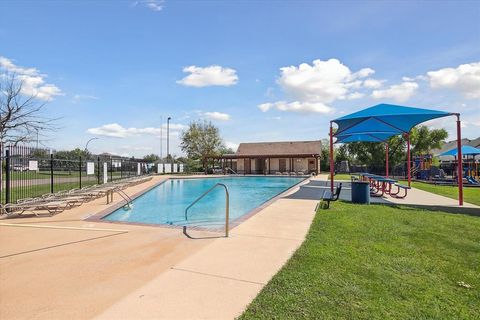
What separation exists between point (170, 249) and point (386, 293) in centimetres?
324

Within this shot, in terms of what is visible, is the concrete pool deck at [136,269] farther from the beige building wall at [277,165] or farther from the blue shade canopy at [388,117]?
the beige building wall at [277,165]

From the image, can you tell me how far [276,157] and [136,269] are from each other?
3228 centimetres

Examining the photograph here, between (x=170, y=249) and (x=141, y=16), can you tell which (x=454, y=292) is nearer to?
(x=170, y=249)

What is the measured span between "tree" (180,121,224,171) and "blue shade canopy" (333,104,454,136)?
22.8 m

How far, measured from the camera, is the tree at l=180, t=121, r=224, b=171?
35.7 m

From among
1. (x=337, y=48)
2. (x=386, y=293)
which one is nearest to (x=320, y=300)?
(x=386, y=293)

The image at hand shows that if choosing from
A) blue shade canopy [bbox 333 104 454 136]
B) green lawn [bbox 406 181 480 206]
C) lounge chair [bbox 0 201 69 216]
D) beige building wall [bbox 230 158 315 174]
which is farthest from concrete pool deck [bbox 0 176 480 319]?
beige building wall [bbox 230 158 315 174]

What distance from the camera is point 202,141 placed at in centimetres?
3578

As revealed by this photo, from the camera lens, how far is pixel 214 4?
10453 millimetres

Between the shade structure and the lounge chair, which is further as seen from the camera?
the shade structure

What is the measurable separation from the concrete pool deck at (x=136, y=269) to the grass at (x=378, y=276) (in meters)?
0.35

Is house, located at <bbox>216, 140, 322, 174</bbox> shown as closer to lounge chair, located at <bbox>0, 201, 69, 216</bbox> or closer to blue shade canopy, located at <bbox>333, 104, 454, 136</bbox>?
blue shade canopy, located at <bbox>333, 104, 454, 136</bbox>

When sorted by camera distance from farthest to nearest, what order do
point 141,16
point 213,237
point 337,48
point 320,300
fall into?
1. point 337,48
2. point 141,16
3. point 213,237
4. point 320,300

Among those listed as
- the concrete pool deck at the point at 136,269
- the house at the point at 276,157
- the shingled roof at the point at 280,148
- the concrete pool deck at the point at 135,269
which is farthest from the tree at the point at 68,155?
the shingled roof at the point at 280,148
